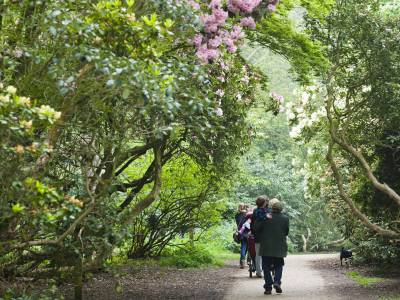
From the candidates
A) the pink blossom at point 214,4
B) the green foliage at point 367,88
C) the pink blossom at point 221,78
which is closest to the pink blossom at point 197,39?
the pink blossom at point 214,4

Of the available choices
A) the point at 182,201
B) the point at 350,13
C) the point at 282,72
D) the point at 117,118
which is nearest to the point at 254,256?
the point at 182,201

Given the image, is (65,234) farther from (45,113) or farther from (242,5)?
(242,5)

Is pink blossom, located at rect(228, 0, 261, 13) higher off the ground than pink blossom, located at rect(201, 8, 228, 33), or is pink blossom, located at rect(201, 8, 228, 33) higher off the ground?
pink blossom, located at rect(228, 0, 261, 13)

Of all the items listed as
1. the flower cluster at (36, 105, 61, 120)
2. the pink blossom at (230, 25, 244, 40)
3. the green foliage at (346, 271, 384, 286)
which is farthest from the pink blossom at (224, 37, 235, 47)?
the green foliage at (346, 271, 384, 286)

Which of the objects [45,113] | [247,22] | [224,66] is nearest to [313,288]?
[224,66]

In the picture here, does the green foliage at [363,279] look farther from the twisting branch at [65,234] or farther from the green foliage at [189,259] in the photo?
the twisting branch at [65,234]

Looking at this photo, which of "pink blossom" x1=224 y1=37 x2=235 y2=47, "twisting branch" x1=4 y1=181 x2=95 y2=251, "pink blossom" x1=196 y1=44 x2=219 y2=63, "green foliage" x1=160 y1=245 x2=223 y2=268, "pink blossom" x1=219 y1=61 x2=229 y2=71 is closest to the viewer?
"twisting branch" x1=4 y1=181 x2=95 y2=251

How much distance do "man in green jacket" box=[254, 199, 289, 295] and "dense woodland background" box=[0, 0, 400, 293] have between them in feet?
4.57

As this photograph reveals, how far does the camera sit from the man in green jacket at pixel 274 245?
39.9 feet

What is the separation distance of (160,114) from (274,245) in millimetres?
4796

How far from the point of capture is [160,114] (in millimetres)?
8258

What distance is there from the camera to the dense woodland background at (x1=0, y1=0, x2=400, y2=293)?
6242 millimetres

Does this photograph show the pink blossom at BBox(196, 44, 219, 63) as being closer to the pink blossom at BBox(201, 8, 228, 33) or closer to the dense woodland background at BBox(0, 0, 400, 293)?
the dense woodland background at BBox(0, 0, 400, 293)

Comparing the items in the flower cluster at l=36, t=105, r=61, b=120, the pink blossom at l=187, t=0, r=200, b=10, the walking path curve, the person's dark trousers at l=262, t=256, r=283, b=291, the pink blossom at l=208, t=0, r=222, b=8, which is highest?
the pink blossom at l=208, t=0, r=222, b=8
